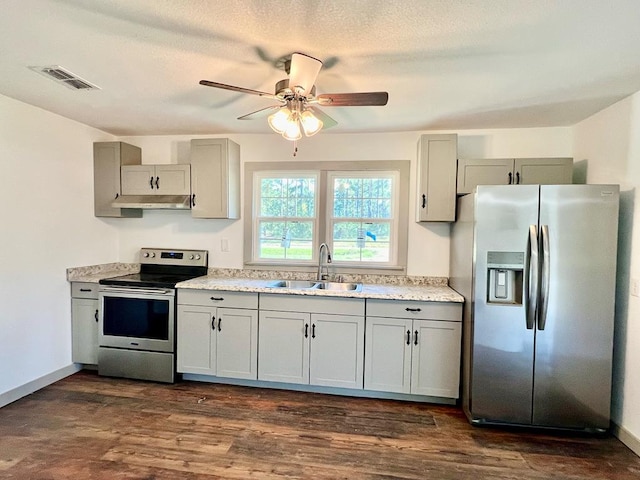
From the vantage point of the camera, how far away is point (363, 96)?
1.84 m

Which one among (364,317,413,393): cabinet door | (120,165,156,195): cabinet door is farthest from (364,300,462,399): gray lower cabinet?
(120,165,156,195): cabinet door

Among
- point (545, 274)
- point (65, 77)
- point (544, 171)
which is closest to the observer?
point (65, 77)

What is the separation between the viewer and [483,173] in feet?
9.73

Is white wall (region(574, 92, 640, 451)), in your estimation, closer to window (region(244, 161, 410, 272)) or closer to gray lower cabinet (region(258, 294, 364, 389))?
window (region(244, 161, 410, 272))

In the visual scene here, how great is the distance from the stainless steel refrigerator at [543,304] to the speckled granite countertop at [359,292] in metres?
0.38

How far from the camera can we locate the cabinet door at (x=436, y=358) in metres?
2.77

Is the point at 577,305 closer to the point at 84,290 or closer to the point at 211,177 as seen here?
the point at 211,177

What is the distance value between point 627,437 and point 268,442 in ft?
8.13

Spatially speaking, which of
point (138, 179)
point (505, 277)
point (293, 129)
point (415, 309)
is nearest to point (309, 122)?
point (293, 129)

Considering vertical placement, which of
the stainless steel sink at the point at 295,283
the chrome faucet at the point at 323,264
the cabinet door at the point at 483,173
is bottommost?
the stainless steel sink at the point at 295,283

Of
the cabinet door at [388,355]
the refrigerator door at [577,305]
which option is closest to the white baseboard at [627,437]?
the refrigerator door at [577,305]

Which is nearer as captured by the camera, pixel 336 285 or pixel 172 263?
pixel 336 285

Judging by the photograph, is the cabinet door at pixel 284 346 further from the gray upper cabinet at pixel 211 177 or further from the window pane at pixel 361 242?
the gray upper cabinet at pixel 211 177

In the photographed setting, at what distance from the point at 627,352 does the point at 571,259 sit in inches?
30.2
